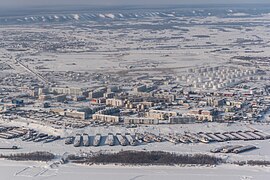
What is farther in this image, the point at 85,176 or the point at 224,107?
the point at 224,107

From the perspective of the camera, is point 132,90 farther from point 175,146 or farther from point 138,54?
point 138,54

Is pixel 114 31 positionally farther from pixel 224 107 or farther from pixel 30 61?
pixel 224 107

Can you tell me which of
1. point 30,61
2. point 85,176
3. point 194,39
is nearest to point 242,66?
point 30,61

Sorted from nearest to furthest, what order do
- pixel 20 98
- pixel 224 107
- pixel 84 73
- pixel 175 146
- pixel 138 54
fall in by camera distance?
1. pixel 175 146
2. pixel 224 107
3. pixel 20 98
4. pixel 84 73
5. pixel 138 54

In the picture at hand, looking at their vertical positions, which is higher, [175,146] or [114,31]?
[114,31]

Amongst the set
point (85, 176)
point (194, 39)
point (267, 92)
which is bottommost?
point (85, 176)

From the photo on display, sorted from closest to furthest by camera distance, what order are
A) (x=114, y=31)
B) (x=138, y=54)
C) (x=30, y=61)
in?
(x=30, y=61), (x=138, y=54), (x=114, y=31)

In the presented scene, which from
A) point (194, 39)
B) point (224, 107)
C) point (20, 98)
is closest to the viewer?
point (224, 107)

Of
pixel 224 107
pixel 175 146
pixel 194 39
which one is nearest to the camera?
pixel 175 146

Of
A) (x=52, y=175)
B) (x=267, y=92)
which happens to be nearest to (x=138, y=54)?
(x=267, y=92)
